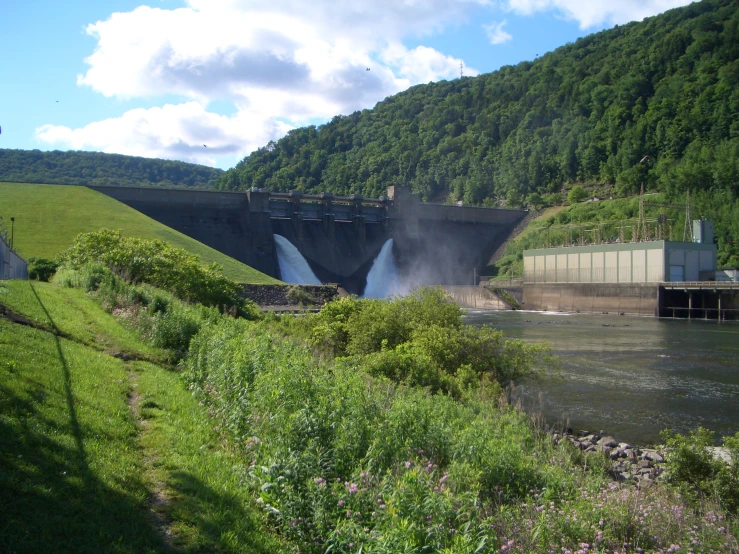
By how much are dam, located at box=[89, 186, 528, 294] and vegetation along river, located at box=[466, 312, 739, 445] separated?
30.8 meters

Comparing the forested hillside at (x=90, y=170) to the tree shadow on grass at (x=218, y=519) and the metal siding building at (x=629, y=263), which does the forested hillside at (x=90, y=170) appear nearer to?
the metal siding building at (x=629, y=263)

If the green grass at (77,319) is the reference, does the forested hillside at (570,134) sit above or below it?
above

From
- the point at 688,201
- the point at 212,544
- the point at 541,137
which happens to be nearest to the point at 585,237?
the point at 688,201

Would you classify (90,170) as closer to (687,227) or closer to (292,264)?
(292,264)

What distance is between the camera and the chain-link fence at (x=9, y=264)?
2299 centimetres

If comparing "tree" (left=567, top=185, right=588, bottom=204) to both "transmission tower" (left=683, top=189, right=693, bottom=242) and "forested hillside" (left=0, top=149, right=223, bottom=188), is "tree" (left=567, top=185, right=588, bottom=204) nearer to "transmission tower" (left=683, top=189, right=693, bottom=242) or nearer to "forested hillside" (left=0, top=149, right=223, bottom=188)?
"transmission tower" (left=683, top=189, right=693, bottom=242)

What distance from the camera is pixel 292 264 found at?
62875 mm

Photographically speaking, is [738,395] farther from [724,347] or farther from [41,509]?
[41,509]

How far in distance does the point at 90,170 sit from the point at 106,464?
139m

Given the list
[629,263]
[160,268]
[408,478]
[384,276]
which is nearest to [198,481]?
[408,478]

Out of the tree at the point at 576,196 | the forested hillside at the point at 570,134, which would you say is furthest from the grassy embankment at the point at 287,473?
the tree at the point at 576,196

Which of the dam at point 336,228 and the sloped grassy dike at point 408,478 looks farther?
the dam at point 336,228

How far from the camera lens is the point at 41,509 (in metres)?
5.24

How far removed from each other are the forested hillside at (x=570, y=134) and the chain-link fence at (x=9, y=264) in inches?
2837
